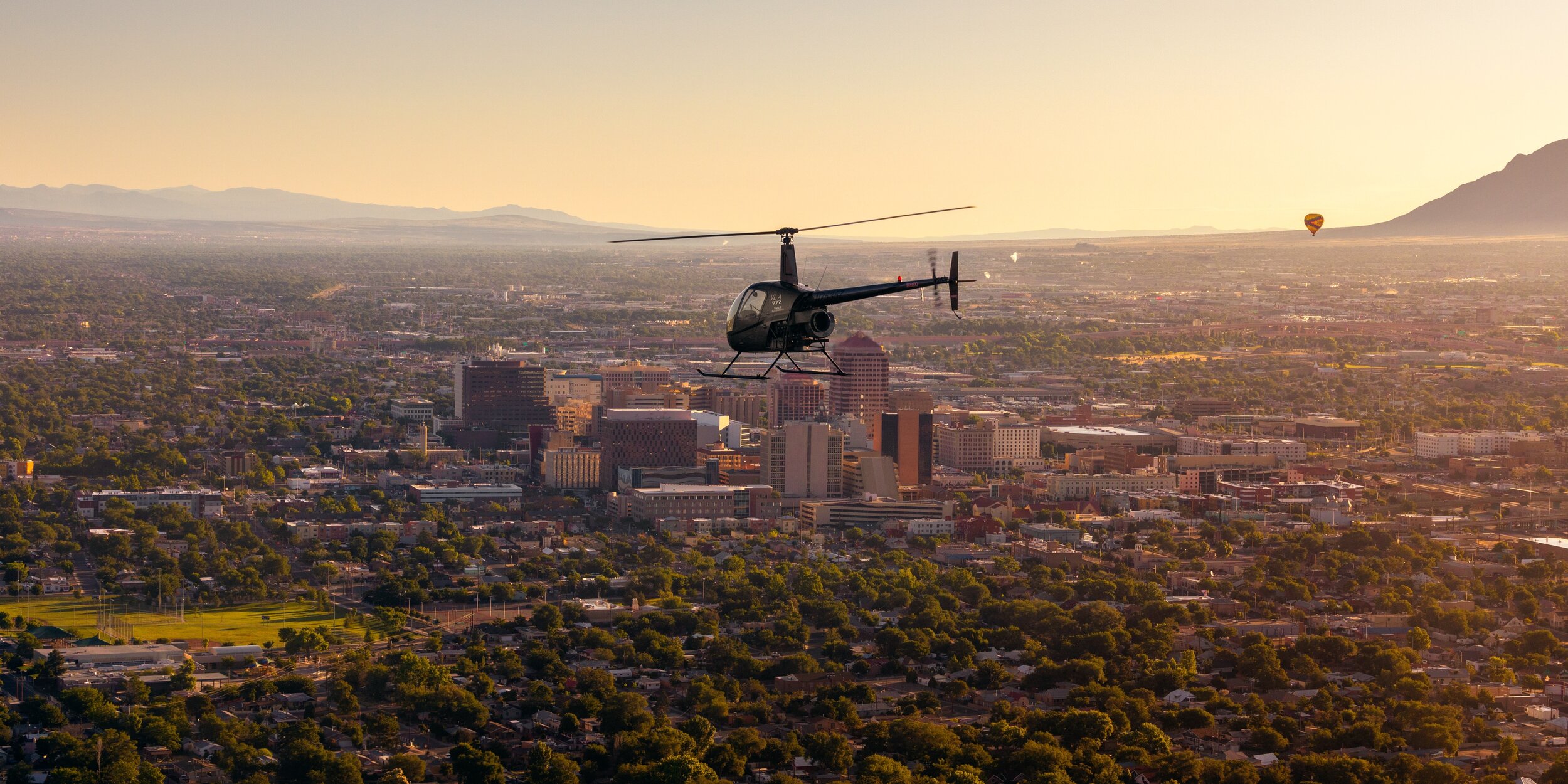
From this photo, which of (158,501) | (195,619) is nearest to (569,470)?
(158,501)

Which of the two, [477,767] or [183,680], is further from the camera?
[183,680]

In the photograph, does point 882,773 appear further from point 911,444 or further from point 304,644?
point 911,444

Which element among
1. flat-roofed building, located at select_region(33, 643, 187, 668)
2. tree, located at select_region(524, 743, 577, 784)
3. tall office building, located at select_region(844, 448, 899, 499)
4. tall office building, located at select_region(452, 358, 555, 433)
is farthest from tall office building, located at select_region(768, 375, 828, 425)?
tree, located at select_region(524, 743, 577, 784)

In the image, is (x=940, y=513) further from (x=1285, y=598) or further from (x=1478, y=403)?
(x=1478, y=403)

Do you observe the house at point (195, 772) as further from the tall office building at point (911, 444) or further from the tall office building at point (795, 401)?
the tall office building at point (795, 401)

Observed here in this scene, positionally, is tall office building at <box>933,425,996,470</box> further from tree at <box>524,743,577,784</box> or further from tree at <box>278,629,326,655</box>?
tree at <box>524,743,577,784</box>

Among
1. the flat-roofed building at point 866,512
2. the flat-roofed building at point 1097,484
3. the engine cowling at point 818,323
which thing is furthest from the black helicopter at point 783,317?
the flat-roofed building at point 1097,484

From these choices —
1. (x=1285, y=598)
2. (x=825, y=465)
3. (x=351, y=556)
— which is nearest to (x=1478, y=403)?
(x=825, y=465)
